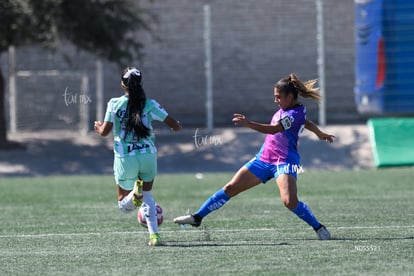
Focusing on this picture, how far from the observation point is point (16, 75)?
27.7m

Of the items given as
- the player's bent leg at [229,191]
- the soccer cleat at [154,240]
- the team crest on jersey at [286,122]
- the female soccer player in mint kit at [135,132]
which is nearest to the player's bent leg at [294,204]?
the player's bent leg at [229,191]

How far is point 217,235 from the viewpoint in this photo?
414 inches

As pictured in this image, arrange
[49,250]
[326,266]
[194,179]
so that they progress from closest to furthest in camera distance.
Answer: [326,266] → [49,250] → [194,179]

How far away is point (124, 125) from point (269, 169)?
1733 mm

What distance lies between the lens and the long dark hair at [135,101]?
31.7 ft

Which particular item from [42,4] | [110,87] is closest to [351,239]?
[42,4]

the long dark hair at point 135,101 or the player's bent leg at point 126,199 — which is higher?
the long dark hair at point 135,101

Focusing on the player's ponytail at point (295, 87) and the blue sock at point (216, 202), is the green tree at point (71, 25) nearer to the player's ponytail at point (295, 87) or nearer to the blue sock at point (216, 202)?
the blue sock at point (216, 202)

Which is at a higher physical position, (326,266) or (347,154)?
(326,266)

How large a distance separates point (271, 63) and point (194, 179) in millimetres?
8591

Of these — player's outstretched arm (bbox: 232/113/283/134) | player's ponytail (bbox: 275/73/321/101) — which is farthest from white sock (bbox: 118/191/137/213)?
player's ponytail (bbox: 275/73/321/101)

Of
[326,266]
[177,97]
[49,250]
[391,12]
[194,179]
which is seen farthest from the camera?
[177,97]

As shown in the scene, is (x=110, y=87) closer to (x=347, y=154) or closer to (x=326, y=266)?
(x=347, y=154)

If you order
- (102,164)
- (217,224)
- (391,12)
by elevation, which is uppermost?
(391,12)
